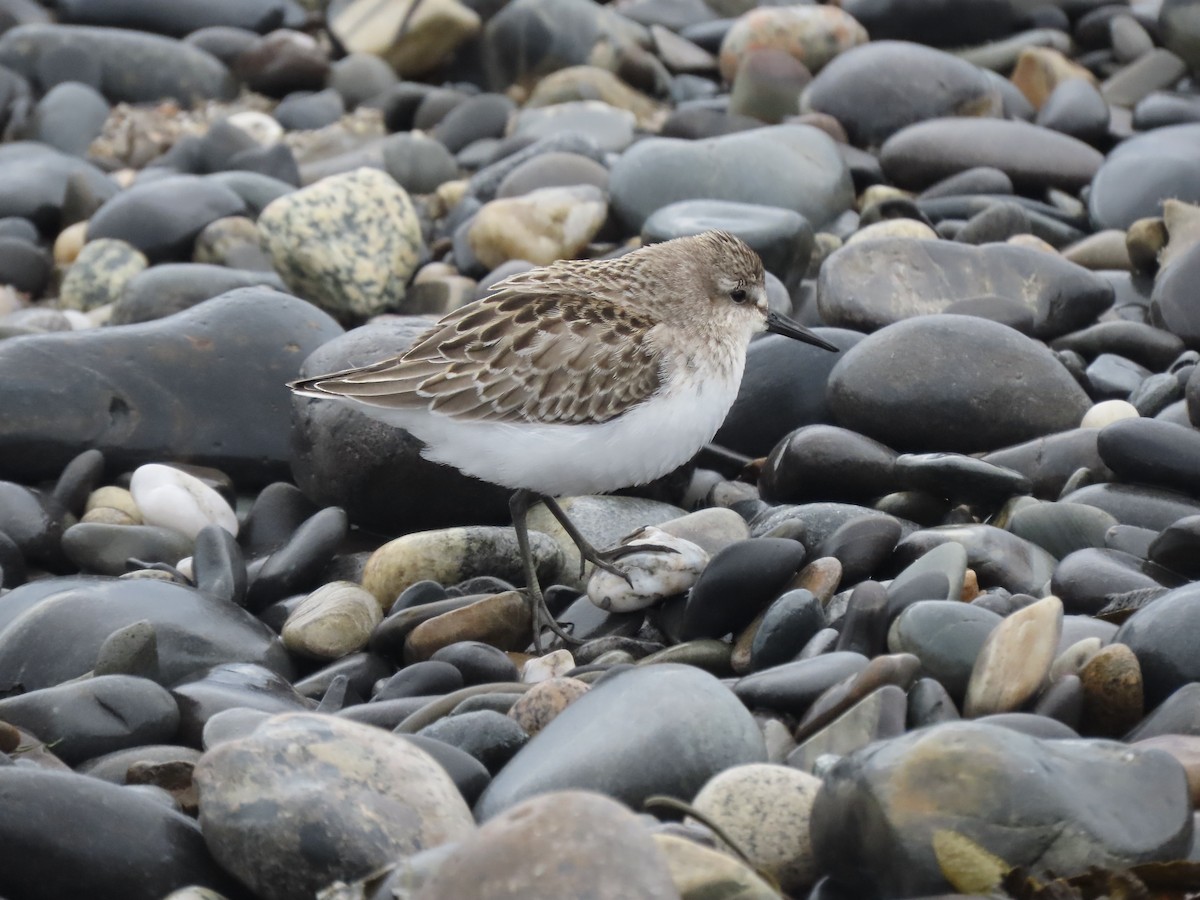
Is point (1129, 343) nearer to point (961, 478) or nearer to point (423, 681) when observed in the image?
point (961, 478)

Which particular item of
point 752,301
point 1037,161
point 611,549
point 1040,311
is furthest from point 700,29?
point 611,549

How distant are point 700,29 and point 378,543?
8214mm

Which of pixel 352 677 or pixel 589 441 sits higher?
pixel 589 441

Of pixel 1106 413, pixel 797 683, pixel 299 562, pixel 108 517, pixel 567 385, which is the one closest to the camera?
pixel 797 683

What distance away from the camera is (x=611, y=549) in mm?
5680

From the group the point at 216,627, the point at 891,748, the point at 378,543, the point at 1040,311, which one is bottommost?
the point at 378,543

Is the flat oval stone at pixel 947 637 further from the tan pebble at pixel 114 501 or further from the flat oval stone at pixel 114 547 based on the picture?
the tan pebble at pixel 114 501

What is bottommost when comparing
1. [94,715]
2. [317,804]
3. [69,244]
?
[69,244]

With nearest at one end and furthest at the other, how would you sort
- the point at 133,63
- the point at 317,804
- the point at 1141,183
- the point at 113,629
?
the point at 317,804
the point at 113,629
the point at 1141,183
the point at 133,63

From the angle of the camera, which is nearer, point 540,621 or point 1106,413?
point 540,621

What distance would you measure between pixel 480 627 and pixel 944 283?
346cm

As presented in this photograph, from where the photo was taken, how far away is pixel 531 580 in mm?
5734

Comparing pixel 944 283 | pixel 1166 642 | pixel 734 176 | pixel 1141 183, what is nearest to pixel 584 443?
pixel 1166 642

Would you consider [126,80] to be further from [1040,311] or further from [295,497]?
[1040,311]
